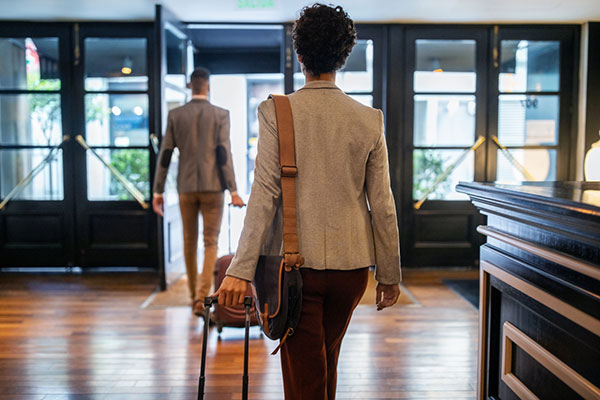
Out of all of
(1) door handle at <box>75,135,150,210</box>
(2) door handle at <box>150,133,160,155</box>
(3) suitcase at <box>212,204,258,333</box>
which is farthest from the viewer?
(1) door handle at <box>75,135,150,210</box>

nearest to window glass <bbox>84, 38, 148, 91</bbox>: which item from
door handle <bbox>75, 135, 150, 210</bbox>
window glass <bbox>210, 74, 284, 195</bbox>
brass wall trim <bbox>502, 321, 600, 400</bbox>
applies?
door handle <bbox>75, 135, 150, 210</bbox>

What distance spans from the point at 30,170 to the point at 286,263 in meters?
4.36

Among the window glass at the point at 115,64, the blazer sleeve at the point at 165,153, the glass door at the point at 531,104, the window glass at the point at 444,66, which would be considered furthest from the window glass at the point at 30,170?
the glass door at the point at 531,104

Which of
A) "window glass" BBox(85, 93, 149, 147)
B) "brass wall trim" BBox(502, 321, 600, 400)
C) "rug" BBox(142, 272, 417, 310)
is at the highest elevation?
"window glass" BBox(85, 93, 149, 147)

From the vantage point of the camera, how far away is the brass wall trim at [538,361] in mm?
1376

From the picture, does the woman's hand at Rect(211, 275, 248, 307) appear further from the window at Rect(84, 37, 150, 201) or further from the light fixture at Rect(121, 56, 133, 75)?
the light fixture at Rect(121, 56, 133, 75)

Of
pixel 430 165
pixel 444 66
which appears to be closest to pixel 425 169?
pixel 430 165

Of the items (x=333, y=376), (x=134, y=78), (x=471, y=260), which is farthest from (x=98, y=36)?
(x=333, y=376)

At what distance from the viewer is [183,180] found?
361 cm

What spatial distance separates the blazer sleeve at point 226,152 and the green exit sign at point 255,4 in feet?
3.62

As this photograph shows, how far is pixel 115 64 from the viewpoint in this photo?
4.95 metres

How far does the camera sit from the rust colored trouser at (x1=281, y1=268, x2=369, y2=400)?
4.86 feet

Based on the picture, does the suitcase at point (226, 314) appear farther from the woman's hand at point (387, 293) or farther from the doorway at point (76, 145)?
the doorway at point (76, 145)

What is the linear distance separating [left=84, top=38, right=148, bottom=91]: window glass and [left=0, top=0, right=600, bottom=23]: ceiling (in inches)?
8.6
